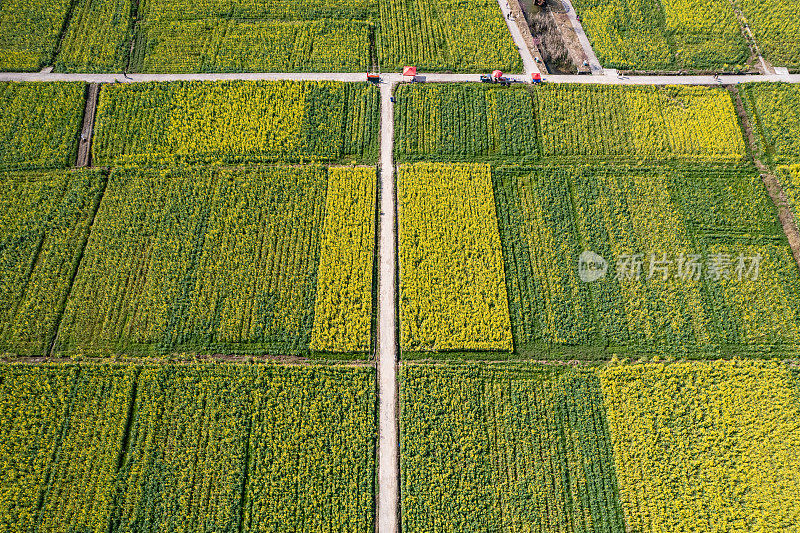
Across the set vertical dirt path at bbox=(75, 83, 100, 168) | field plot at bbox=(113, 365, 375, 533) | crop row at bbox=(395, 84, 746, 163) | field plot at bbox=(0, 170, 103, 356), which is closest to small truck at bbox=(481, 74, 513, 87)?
crop row at bbox=(395, 84, 746, 163)

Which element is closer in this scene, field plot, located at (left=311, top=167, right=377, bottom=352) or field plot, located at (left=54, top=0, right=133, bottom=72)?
field plot, located at (left=311, top=167, right=377, bottom=352)

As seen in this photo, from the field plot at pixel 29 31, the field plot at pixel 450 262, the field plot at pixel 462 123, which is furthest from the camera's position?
the field plot at pixel 29 31

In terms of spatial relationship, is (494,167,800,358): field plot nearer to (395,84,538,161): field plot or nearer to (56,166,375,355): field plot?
(395,84,538,161): field plot

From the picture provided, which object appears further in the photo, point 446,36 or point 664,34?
point 664,34

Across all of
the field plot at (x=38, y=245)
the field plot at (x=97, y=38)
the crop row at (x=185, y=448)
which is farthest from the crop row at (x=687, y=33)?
the field plot at (x=38, y=245)

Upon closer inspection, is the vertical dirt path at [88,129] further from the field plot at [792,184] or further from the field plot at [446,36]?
the field plot at [792,184]

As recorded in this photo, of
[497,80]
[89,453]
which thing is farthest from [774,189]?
[89,453]

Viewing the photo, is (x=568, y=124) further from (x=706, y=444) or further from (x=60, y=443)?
(x=60, y=443)
